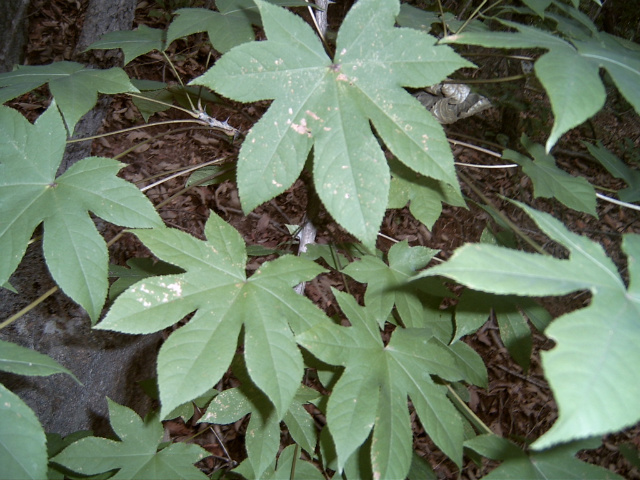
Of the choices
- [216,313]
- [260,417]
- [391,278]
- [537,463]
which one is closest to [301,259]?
[216,313]

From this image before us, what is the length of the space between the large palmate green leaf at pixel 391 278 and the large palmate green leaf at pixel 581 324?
→ 65 centimetres

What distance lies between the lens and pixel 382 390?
1082mm

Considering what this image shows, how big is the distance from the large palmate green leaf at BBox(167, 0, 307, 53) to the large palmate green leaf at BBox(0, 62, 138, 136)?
7.7 inches

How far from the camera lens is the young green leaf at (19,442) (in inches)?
34.1

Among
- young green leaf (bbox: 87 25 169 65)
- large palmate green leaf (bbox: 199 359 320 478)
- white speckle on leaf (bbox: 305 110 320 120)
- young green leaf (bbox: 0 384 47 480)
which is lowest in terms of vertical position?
large palmate green leaf (bbox: 199 359 320 478)

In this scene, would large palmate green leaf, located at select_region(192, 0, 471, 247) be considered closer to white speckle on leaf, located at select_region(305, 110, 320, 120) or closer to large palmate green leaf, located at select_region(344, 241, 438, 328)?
white speckle on leaf, located at select_region(305, 110, 320, 120)

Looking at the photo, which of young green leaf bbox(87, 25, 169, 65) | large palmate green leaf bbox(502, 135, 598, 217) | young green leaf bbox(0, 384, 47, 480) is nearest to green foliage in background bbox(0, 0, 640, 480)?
young green leaf bbox(0, 384, 47, 480)

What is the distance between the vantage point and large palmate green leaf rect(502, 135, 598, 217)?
57.9 inches

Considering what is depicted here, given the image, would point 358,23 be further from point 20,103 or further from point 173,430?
point 20,103

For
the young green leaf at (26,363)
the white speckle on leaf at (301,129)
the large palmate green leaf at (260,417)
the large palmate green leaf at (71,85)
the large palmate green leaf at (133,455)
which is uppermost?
the white speckle on leaf at (301,129)

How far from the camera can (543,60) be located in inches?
30.2

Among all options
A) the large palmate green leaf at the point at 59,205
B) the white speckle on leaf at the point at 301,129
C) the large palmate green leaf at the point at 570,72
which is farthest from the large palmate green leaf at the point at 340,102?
the large palmate green leaf at the point at 59,205

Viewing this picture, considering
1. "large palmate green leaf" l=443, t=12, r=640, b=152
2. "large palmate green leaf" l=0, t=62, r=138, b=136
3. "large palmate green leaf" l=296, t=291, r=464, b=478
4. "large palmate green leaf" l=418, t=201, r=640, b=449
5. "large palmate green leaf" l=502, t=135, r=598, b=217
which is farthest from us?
"large palmate green leaf" l=502, t=135, r=598, b=217

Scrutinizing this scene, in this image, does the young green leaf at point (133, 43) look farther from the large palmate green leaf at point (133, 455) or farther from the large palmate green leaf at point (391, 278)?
the large palmate green leaf at point (133, 455)
